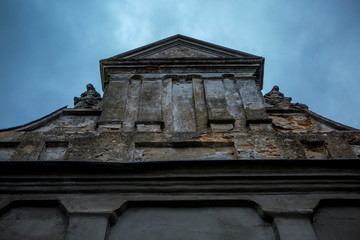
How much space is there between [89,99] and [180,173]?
290 centimetres

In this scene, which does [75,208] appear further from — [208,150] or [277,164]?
[277,164]

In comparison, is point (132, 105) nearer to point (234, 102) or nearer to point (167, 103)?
point (167, 103)

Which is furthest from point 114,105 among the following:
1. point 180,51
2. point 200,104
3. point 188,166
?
point 180,51

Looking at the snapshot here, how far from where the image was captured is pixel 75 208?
152 inches

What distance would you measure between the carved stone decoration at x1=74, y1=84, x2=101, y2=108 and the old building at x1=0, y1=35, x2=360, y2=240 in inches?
2.0

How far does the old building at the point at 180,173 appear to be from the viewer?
12.3 ft

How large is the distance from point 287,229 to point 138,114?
3132mm

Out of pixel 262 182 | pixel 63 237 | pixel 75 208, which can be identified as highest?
pixel 262 182

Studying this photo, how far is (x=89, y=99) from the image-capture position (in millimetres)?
6500

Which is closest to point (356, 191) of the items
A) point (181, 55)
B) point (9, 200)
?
point (9, 200)

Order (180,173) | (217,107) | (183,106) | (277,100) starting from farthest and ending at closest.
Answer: (277,100) < (183,106) < (217,107) < (180,173)

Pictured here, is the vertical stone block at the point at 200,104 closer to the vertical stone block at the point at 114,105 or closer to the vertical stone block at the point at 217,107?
the vertical stone block at the point at 217,107

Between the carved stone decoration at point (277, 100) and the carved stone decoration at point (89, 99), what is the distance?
315 cm

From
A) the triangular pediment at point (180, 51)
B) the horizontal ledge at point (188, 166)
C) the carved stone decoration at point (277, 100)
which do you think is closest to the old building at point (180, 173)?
the horizontal ledge at point (188, 166)
